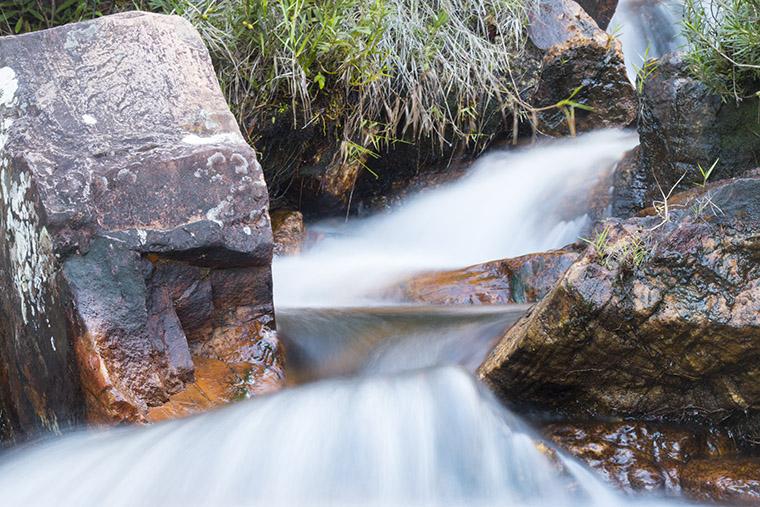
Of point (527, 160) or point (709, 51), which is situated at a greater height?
point (709, 51)

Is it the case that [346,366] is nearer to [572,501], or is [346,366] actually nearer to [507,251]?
[572,501]

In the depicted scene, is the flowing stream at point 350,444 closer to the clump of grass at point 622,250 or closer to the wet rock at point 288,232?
the clump of grass at point 622,250

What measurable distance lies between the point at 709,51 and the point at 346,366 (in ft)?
6.76

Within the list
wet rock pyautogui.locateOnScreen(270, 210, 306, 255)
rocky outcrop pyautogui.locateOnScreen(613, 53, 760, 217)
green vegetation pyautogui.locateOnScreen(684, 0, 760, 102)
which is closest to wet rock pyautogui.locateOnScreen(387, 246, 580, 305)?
rocky outcrop pyautogui.locateOnScreen(613, 53, 760, 217)

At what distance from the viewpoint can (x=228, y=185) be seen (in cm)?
248

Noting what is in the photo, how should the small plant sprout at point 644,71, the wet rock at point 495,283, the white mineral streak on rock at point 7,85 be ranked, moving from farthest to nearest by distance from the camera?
the small plant sprout at point 644,71 < the wet rock at point 495,283 < the white mineral streak on rock at point 7,85

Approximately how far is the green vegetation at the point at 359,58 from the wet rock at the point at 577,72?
276 millimetres

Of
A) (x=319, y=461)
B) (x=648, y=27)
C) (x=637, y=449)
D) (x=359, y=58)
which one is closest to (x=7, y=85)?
(x=319, y=461)

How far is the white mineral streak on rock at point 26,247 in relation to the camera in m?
2.34

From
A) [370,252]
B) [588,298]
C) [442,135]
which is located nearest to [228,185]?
[588,298]

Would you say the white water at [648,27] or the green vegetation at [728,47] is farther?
the white water at [648,27]

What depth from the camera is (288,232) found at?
433cm

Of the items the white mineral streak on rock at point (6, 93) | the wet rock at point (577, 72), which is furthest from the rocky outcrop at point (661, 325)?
the wet rock at point (577, 72)

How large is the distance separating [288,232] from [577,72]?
2.31 metres
